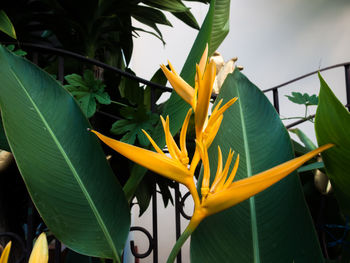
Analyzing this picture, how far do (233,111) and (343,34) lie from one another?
1.73m

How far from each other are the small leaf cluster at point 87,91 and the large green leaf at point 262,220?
34cm

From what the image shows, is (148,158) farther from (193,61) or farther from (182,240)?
(193,61)

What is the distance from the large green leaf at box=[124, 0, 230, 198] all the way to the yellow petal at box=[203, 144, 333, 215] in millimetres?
183

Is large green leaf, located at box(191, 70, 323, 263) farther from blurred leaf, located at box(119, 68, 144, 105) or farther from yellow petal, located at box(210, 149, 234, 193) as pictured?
blurred leaf, located at box(119, 68, 144, 105)

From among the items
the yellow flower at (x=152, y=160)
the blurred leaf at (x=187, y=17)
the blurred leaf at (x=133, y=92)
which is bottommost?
the yellow flower at (x=152, y=160)

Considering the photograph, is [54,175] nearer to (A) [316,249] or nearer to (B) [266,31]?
(A) [316,249]

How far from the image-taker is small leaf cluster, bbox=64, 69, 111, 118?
1.83 ft

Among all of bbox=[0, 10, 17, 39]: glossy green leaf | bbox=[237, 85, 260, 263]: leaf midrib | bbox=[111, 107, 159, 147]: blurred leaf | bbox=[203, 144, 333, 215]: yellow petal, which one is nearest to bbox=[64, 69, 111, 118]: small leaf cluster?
bbox=[111, 107, 159, 147]: blurred leaf

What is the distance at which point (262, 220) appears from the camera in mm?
262

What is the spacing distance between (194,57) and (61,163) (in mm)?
204

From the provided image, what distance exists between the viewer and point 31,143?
0.30 metres

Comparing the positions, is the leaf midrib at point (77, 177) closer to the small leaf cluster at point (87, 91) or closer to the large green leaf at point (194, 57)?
the large green leaf at point (194, 57)

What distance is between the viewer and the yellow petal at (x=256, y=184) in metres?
0.16

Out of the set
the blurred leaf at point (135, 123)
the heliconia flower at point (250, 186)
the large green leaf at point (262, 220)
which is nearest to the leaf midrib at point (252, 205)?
the large green leaf at point (262, 220)
